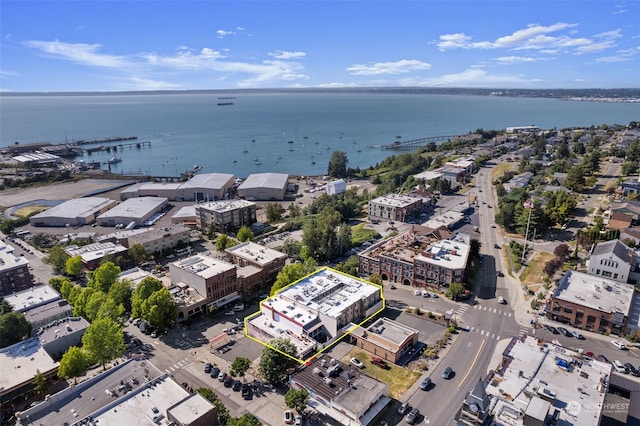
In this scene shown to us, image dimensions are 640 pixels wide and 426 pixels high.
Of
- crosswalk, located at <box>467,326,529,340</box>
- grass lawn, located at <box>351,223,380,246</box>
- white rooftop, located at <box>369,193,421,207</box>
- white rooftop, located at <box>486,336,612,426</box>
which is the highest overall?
white rooftop, located at <box>369,193,421,207</box>

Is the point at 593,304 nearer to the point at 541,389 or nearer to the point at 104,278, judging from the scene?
the point at 541,389

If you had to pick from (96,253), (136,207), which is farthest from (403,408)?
(136,207)

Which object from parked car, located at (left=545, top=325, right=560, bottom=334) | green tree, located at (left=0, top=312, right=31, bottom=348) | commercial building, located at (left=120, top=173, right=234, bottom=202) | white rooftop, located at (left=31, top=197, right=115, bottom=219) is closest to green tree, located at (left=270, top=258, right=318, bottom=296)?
green tree, located at (left=0, top=312, right=31, bottom=348)

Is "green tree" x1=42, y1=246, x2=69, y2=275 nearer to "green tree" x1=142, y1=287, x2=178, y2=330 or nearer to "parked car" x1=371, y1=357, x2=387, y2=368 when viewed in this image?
"green tree" x1=142, y1=287, x2=178, y2=330

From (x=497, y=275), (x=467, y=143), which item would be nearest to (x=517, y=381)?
(x=497, y=275)

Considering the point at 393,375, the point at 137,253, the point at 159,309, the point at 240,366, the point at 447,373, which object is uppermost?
the point at 159,309
